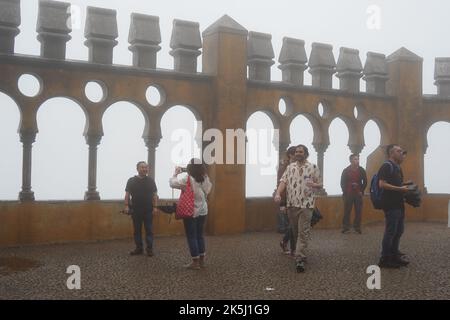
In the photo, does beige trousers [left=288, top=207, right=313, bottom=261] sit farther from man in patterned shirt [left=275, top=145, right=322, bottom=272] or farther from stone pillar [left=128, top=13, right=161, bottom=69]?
stone pillar [left=128, top=13, right=161, bottom=69]

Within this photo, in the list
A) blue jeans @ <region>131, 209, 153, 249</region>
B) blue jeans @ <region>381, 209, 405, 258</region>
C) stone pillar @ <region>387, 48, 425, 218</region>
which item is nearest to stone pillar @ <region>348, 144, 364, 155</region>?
stone pillar @ <region>387, 48, 425, 218</region>

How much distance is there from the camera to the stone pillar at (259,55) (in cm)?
1220

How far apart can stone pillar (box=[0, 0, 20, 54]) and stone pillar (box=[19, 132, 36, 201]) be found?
58.7 inches

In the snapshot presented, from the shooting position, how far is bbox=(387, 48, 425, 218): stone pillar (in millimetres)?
13898

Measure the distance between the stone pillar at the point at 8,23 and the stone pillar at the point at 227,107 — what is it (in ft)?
12.6

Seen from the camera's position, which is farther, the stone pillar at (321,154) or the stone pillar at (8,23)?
the stone pillar at (321,154)

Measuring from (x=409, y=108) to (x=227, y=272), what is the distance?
8.61m

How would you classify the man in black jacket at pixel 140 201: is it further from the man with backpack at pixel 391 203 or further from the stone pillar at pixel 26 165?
the man with backpack at pixel 391 203

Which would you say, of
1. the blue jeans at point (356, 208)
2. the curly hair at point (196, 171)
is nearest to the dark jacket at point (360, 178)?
the blue jeans at point (356, 208)

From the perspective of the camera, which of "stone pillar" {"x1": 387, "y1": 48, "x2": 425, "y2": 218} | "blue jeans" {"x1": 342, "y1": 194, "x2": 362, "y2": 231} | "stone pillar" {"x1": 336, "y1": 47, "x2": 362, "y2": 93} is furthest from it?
"stone pillar" {"x1": 387, "y1": 48, "x2": 425, "y2": 218}

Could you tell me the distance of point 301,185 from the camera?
7398 millimetres

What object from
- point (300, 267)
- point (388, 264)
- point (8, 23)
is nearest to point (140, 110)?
point (8, 23)

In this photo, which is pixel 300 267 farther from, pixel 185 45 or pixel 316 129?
pixel 316 129

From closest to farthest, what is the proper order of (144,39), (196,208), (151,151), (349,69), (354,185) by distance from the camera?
(196,208) → (144,39) → (151,151) → (354,185) → (349,69)
